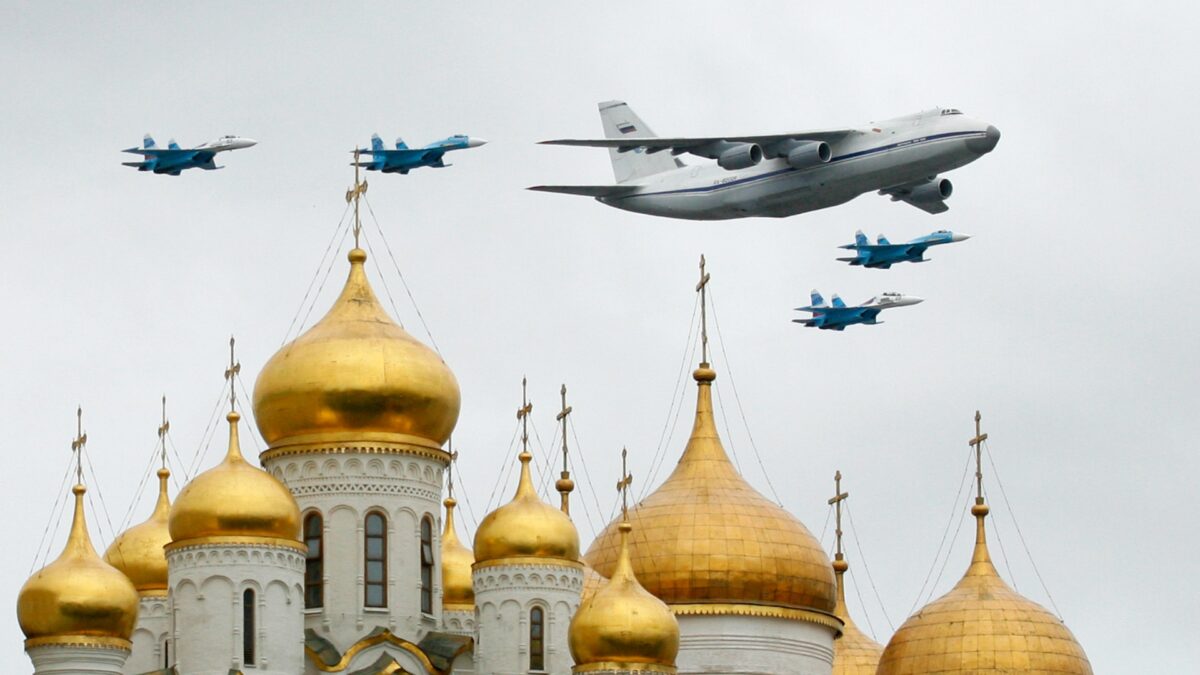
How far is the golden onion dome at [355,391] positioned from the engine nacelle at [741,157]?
11.9 meters

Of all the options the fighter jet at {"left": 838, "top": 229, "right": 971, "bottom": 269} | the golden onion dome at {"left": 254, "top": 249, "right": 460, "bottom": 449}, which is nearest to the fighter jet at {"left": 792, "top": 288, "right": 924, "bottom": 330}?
the fighter jet at {"left": 838, "top": 229, "right": 971, "bottom": 269}

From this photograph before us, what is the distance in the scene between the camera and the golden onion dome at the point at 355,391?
58844mm

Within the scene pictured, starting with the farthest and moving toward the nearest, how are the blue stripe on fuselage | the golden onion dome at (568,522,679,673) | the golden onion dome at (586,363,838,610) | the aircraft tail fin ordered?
the aircraft tail fin
the blue stripe on fuselage
the golden onion dome at (586,363,838,610)
the golden onion dome at (568,522,679,673)

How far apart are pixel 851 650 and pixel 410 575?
14.0 m

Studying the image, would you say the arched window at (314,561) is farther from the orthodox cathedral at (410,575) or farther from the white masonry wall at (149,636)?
the white masonry wall at (149,636)

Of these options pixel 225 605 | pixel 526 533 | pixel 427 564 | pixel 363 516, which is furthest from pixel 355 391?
pixel 225 605

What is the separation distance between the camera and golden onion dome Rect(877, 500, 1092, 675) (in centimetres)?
6569

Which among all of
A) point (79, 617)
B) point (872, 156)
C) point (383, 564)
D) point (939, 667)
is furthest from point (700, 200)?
point (79, 617)

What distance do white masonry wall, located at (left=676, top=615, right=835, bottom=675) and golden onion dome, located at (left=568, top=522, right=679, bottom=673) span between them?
6.65 meters

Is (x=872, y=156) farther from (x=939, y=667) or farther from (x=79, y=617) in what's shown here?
(x=79, y=617)

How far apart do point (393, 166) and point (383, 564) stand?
13255mm

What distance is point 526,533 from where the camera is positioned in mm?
57844

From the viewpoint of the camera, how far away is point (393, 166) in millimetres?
70312

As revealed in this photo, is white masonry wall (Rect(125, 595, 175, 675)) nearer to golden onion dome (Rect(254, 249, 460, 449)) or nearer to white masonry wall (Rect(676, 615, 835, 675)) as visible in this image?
golden onion dome (Rect(254, 249, 460, 449))
